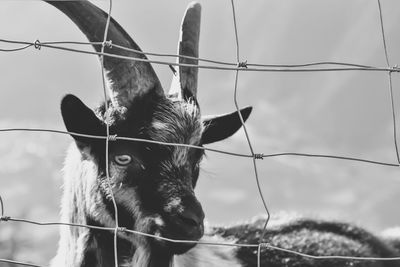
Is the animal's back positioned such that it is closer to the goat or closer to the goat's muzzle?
the goat

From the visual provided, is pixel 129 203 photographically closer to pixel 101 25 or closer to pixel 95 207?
pixel 95 207

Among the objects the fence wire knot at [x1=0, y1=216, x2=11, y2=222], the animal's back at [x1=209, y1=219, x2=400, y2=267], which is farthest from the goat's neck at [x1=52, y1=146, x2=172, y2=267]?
the animal's back at [x1=209, y1=219, x2=400, y2=267]

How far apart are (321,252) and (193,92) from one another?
80.8 inches

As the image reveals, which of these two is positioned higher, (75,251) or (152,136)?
(152,136)

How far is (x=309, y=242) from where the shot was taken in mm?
6637

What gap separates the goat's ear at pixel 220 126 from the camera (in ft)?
17.0

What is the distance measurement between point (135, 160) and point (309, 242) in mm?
2558

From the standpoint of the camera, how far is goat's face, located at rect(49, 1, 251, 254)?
436 centimetres

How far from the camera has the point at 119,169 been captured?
452 centimetres

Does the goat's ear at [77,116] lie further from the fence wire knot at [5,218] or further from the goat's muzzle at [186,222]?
the fence wire knot at [5,218]

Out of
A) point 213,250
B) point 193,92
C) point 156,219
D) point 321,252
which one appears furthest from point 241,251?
point 156,219

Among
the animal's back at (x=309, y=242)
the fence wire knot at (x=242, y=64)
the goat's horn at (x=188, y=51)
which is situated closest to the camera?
the fence wire knot at (x=242, y=64)

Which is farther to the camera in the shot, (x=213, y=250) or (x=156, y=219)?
(x=213, y=250)

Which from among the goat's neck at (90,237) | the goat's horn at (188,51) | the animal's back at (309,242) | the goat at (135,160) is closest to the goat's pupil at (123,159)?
the goat at (135,160)
